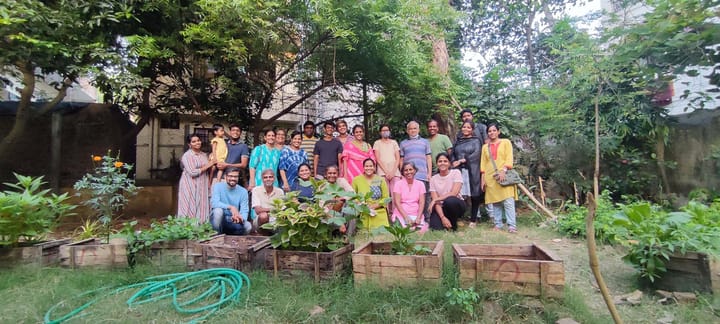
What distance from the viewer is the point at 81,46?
446cm

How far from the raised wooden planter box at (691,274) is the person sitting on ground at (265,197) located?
11.8 feet

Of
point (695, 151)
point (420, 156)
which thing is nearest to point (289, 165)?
point (420, 156)

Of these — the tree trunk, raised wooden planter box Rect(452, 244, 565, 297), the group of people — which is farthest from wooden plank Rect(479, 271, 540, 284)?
the tree trunk

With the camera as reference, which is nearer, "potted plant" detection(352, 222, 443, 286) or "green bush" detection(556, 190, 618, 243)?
"potted plant" detection(352, 222, 443, 286)

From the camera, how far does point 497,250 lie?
2.93 m

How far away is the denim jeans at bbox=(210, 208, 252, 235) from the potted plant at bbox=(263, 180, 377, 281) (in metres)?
1.42

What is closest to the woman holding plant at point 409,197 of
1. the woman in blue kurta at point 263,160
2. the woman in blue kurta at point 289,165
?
the woman in blue kurta at point 289,165

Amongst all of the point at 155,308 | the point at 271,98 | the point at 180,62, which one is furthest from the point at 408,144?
the point at 180,62

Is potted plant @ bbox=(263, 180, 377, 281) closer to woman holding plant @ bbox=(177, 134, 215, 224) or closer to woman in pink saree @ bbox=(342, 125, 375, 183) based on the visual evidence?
woman in pink saree @ bbox=(342, 125, 375, 183)

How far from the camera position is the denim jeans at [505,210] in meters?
4.79

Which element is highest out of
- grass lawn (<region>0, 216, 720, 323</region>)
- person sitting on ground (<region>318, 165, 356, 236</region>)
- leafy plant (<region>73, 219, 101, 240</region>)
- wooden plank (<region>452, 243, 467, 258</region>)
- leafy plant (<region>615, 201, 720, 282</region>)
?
person sitting on ground (<region>318, 165, 356, 236</region>)

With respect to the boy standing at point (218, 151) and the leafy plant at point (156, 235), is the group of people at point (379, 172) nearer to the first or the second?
the boy standing at point (218, 151)

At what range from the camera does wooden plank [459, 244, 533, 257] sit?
2906 millimetres

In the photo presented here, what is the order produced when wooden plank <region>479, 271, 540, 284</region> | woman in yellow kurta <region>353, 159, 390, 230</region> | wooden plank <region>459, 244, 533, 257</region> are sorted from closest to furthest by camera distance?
wooden plank <region>479, 271, 540, 284</region> → wooden plank <region>459, 244, 533, 257</region> → woman in yellow kurta <region>353, 159, 390, 230</region>
